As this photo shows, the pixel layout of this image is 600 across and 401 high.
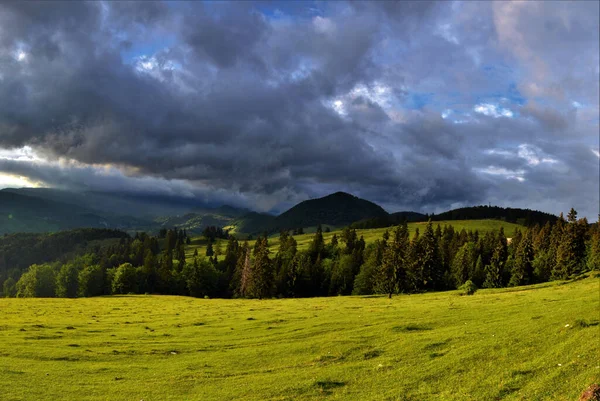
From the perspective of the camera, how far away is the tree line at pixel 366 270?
361 ft

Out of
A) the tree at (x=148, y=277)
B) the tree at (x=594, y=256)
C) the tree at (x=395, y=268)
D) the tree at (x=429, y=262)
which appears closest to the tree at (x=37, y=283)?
the tree at (x=148, y=277)

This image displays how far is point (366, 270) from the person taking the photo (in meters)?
131

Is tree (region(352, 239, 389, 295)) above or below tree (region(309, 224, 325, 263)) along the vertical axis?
below

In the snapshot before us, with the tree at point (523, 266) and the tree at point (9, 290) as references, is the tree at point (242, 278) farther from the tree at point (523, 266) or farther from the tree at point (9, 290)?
the tree at point (9, 290)

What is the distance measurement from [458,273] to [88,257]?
15283 cm

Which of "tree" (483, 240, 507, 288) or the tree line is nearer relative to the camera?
the tree line

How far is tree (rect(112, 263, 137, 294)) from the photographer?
136 m

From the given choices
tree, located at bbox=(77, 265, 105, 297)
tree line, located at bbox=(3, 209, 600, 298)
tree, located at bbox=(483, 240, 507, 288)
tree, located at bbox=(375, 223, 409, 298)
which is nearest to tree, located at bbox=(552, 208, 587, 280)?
tree line, located at bbox=(3, 209, 600, 298)

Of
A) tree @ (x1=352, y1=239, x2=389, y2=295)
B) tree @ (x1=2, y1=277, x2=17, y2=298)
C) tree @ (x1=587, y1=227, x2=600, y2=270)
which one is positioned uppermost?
tree @ (x1=587, y1=227, x2=600, y2=270)

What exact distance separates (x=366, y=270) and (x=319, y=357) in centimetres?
A: 10329

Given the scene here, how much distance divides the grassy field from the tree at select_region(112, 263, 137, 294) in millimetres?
94084

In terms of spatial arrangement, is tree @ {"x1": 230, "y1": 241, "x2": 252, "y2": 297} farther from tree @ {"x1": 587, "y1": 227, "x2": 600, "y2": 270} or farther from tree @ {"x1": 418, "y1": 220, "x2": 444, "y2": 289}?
tree @ {"x1": 587, "y1": 227, "x2": 600, "y2": 270}

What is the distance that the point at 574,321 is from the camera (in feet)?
111

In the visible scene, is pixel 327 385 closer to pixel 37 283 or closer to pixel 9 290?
pixel 37 283
